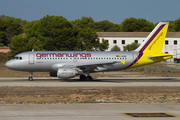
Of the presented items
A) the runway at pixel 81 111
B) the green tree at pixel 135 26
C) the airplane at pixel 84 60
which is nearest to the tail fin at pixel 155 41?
the airplane at pixel 84 60

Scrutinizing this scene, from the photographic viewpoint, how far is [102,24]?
18400cm

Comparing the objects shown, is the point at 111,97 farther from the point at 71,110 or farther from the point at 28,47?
the point at 28,47

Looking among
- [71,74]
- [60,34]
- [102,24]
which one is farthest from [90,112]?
[102,24]

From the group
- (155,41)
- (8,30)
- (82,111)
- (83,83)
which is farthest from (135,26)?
(82,111)

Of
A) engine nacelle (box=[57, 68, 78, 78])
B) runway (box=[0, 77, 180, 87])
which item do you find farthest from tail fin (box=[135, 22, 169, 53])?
engine nacelle (box=[57, 68, 78, 78])

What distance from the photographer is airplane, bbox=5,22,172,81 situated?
35906mm

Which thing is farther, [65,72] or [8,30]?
[8,30]

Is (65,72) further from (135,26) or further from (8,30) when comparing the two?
(135,26)

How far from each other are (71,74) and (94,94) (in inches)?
398

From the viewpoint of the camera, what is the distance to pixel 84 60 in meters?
37.1

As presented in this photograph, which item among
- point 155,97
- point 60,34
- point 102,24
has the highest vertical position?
point 102,24

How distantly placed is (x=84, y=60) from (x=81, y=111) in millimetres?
20931

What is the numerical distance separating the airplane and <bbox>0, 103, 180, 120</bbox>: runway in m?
16.2

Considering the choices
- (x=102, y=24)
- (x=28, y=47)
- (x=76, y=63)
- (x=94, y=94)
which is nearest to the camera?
(x=94, y=94)
